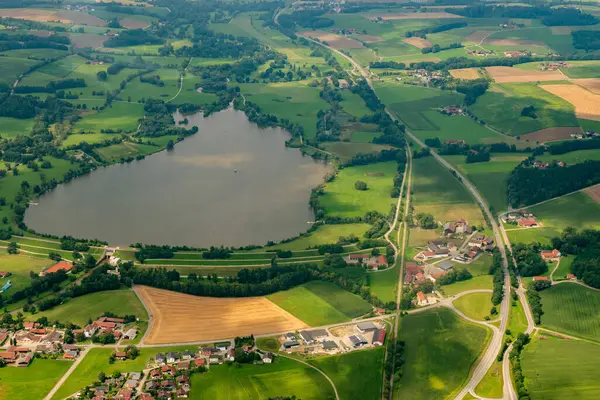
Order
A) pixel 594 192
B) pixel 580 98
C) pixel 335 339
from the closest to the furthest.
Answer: pixel 335 339 < pixel 594 192 < pixel 580 98

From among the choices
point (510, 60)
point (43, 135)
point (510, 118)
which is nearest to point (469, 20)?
point (510, 60)

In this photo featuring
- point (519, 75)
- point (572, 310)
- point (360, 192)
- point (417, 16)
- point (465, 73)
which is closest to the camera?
point (572, 310)

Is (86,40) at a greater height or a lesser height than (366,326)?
greater

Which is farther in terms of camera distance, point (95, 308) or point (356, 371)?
point (95, 308)

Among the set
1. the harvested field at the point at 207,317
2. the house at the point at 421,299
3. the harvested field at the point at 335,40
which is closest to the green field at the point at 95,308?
the harvested field at the point at 207,317

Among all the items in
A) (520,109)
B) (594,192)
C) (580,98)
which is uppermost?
(580,98)

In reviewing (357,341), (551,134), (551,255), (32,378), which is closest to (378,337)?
(357,341)

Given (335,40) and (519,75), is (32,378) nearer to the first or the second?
(519,75)
